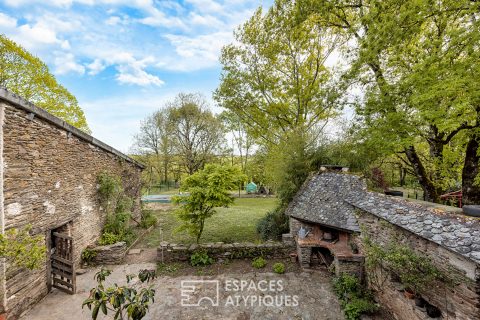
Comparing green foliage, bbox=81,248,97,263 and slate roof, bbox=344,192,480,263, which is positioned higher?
slate roof, bbox=344,192,480,263

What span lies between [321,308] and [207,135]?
20430 mm

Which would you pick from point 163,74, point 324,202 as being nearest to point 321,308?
point 324,202

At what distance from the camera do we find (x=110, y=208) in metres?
9.99

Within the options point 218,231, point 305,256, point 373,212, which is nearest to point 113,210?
point 218,231

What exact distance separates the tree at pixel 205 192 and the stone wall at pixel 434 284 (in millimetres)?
4856

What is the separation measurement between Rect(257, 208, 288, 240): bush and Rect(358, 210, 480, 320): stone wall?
4.51m

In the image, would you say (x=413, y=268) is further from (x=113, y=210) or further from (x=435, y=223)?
(x=113, y=210)

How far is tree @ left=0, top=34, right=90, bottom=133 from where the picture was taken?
37.3 feet

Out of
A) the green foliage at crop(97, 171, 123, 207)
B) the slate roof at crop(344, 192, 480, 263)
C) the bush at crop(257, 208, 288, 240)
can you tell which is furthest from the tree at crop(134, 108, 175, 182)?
the slate roof at crop(344, 192, 480, 263)

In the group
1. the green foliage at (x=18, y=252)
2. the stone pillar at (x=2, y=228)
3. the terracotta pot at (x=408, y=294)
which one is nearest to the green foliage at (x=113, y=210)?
the stone pillar at (x=2, y=228)

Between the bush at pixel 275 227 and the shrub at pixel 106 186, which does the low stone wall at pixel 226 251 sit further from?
the shrub at pixel 106 186

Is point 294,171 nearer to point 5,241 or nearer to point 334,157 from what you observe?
point 334,157

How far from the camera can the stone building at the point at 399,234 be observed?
324 cm

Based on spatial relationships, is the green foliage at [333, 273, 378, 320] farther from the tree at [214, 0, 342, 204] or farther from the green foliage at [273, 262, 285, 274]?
the tree at [214, 0, 342, 204]
